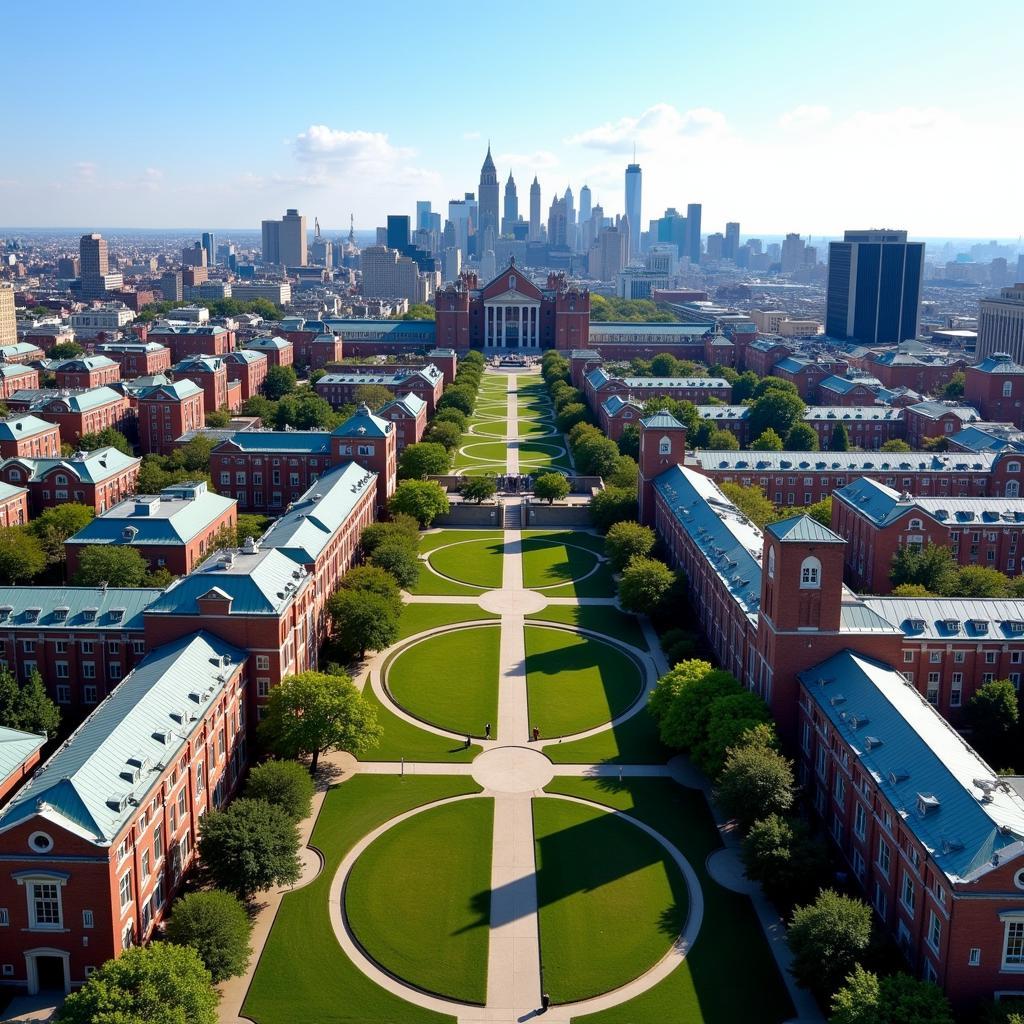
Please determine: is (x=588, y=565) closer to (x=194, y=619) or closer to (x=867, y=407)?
(x=194, y=619)

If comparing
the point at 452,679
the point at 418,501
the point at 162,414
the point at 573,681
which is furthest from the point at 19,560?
the point at 162,414

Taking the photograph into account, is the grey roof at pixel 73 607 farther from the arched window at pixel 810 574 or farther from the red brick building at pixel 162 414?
the red brick building at pixel 162 414

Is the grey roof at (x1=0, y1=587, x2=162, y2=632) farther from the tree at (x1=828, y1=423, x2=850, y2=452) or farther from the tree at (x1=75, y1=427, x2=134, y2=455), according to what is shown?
the tree at (x1=828, y1=423, x2=850, y2=452)

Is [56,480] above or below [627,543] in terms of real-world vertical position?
above

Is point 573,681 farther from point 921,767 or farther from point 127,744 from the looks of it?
point 127,744

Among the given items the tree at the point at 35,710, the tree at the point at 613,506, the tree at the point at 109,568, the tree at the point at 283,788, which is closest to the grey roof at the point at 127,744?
the tree at the point at 283,788

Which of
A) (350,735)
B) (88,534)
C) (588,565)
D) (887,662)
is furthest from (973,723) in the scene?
(88,534)

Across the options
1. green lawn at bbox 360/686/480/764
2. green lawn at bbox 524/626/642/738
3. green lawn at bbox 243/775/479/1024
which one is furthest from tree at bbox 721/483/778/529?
green lawn at bbox 243/775/479/1024
